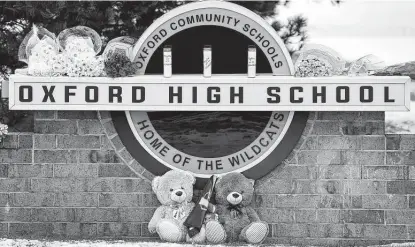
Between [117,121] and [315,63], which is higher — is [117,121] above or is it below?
below

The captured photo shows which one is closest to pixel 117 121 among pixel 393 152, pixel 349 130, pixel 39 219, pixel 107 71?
pixel 107 71

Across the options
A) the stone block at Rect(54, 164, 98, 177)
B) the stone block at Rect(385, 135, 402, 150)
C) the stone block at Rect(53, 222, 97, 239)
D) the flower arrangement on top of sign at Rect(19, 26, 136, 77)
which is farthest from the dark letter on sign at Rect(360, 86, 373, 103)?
the stone block at Rect(53, 222, 97, 239)

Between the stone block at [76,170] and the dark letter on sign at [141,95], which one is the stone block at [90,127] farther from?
the dark letter on sign at [141,95]

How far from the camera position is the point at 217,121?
7.00 meters

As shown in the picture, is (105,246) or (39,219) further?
(39,219)

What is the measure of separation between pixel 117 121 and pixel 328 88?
2047 mm

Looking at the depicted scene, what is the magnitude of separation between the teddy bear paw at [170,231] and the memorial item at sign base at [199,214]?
0.33 feet

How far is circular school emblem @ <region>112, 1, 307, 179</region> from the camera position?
274 inches

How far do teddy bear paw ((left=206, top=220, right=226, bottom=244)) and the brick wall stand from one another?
0.48 m

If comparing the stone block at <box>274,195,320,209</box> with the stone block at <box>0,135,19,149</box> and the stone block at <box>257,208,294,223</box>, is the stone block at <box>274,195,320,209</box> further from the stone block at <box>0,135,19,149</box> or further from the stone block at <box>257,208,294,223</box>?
the stone block at <box>0,135,19,149</box>

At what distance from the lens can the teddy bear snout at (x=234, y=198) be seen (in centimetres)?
670

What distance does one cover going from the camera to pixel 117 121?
7.00 m

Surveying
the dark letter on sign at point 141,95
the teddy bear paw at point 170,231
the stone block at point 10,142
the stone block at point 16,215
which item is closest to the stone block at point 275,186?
the teddy bear paw at point 170,231

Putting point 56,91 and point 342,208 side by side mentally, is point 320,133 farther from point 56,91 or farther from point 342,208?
point 56,91
